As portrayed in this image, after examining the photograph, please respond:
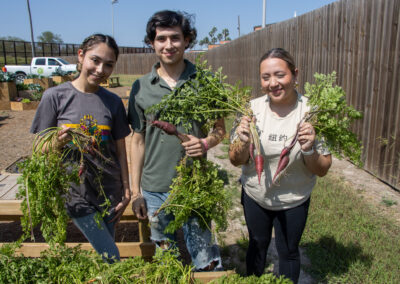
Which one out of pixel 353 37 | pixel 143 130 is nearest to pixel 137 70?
pixel 353 37

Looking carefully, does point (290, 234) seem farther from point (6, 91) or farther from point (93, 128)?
point (6, 91)

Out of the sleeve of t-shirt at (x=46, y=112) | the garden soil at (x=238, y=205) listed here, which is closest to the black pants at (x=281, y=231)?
the garden soil at (x=238, y=205)

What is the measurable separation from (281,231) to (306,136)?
813 millimetres

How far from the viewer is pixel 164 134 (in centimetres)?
226

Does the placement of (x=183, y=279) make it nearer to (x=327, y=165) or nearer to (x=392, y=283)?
(x=327, y=165)

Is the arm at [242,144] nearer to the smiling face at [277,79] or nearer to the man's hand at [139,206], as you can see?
the smiling face at [277,79]

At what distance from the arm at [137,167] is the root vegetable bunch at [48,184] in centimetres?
45

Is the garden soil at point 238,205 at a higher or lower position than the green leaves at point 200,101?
lower

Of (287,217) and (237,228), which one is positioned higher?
(287,217)

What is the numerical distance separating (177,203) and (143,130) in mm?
636

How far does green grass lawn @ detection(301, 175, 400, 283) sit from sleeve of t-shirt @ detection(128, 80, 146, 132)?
2.29 m

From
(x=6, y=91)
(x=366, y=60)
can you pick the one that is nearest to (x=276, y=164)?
(x=366, y=60)

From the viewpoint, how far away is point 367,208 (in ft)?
13.7

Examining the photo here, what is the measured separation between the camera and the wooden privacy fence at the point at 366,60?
4.73 m
